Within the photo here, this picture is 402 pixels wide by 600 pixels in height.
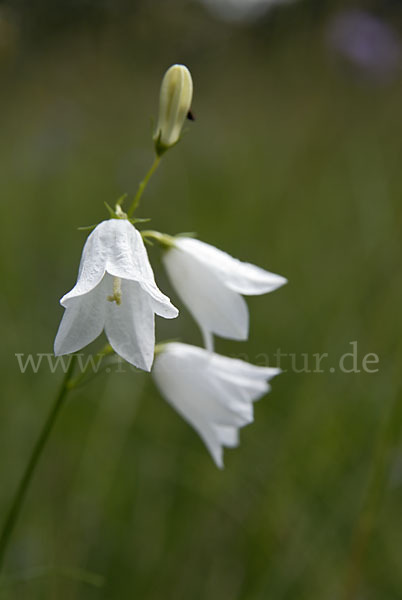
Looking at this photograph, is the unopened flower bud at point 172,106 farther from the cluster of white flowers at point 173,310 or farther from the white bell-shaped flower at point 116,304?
the white bell-shaped flower at point 116,304

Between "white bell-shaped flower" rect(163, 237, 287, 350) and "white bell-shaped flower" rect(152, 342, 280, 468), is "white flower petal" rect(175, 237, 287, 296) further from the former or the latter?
"white bell-shaped flower" rect(152, 342, 280, 468)

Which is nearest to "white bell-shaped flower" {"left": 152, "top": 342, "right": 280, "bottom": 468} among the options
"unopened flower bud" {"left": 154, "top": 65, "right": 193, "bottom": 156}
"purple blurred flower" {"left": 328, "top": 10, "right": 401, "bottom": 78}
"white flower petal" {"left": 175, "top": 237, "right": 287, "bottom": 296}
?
"white flower petal" {"left": 175, "top": 237, "right": 287, "bottom": 296}

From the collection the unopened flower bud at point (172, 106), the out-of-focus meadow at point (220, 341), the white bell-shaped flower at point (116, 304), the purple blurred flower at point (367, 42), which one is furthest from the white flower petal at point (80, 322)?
the purple blurred flower at point (367, 42)

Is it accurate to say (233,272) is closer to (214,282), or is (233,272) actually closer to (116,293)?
(214,282)

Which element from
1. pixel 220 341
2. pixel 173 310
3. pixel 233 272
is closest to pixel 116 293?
pixel 173 310

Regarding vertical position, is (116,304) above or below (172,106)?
below

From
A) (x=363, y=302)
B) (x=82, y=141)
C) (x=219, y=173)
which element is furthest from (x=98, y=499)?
(x=82, y=141)

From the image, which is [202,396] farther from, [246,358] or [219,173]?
[219,173]
